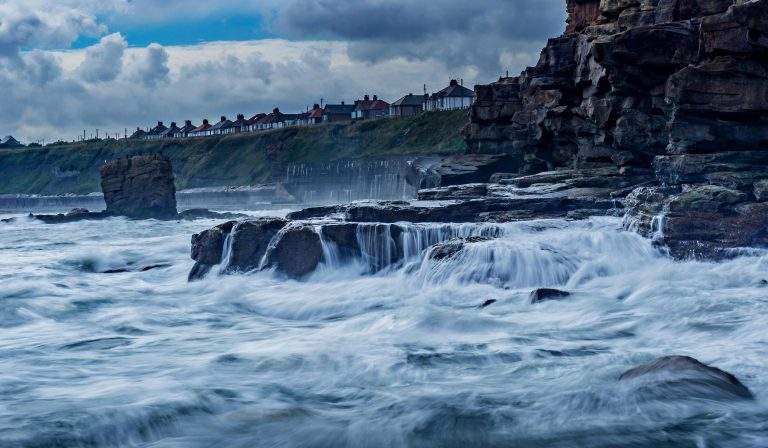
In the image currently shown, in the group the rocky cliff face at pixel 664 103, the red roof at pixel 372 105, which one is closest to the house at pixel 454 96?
the red roof at pixel 372 105

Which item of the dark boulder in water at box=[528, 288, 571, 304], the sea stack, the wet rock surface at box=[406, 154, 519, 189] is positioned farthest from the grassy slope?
the dark boulder in water at box=[528, 288, 571, 304]

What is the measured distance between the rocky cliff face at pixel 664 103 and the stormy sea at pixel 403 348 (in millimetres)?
2263

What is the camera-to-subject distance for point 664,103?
2583 cm

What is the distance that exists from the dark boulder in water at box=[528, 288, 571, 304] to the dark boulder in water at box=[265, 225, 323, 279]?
6.59 meters

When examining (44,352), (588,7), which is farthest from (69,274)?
(588,7)

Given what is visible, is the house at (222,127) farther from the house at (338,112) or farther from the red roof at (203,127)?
the house at (338,112)

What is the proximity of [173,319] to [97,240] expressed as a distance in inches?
909

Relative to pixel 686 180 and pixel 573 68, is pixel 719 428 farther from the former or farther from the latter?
pixel 573 68

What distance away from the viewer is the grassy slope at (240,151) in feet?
304

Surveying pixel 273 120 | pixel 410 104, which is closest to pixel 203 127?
pixel 273 120

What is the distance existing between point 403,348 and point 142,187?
43664mm

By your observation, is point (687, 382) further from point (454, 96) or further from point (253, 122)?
point (253, 122)

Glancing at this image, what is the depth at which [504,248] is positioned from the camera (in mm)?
20203

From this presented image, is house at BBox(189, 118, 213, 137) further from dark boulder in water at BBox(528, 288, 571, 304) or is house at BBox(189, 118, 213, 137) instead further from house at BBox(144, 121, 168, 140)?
dark boulder in water at BBox(528, 288, 571, 304)
